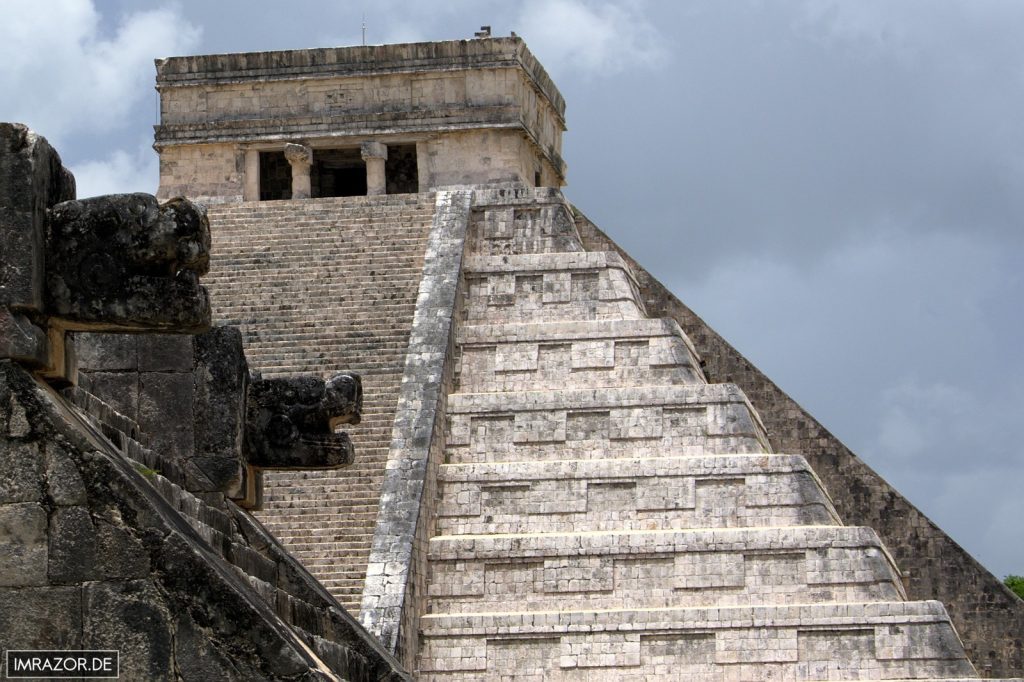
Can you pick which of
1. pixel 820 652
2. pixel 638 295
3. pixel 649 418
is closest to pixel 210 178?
pixel 638 295

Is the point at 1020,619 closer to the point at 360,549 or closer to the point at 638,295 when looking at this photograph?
the point at 638,295

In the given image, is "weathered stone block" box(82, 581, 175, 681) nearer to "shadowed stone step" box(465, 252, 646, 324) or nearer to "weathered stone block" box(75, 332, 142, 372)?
"weathered stone block" box(75, 332, 142, 372)

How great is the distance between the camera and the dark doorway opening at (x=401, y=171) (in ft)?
95.1

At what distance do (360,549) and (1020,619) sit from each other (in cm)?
751

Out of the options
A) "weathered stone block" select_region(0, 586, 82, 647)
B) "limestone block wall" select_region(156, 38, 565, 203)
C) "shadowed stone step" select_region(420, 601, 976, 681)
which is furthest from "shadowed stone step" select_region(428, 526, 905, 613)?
"weathered stone block" select_region(0, 586, 82, 647)

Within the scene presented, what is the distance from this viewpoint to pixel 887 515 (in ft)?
80.3

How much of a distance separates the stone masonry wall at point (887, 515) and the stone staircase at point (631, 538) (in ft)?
5.27

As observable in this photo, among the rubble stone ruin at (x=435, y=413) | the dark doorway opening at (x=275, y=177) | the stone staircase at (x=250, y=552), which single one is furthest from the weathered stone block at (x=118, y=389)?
the dark doorway opening at (x=275, y=177)

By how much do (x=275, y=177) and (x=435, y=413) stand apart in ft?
26.9

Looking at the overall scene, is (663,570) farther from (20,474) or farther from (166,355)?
(20,474)

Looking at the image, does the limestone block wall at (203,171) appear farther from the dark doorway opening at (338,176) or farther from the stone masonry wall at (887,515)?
the stone masonry wall at (887,515)

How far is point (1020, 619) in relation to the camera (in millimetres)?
23531

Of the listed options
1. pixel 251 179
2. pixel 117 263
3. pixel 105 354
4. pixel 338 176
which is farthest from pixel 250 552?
pixel 338 176

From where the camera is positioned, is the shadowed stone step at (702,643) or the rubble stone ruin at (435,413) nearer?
the rubble stone ruin at (435,413)
